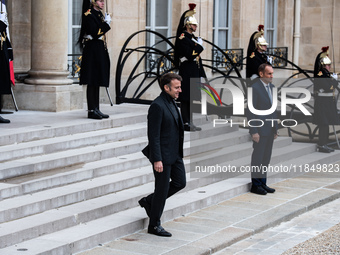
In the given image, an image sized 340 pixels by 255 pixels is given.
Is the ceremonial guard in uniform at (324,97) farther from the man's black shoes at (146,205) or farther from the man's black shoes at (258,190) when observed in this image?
the man's black shoes at (146,205)

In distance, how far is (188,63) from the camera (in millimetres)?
12398

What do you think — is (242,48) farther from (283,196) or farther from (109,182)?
(109,182)

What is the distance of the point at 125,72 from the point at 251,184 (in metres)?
5.28

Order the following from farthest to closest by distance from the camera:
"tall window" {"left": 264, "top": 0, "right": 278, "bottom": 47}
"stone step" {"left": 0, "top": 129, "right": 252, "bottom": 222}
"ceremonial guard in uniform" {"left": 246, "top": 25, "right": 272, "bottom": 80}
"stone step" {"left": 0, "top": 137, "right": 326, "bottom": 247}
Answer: "tall window" {"left": 264, "top": 0, "right": 278, "bottom": 47}
"ceremonial guard in uniform" {"left": 246, "top": 25, "right": 272, "bottom": 80}
"stone step" {"left": 0, "top": 129, "right": 252, "bottom": 222}
"stone step" {"left": 0, "top": 137, "right": 326, "bottom": 247}

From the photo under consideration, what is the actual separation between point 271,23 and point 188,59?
10282mm

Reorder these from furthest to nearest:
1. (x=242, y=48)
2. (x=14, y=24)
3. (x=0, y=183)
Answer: (x=242, y=48), (x=14, y=24), (x=0, y=183)

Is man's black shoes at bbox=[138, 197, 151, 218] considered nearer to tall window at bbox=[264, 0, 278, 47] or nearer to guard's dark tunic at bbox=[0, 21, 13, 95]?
guard's dark tunic at bbox=[0, 21, 13, 95]

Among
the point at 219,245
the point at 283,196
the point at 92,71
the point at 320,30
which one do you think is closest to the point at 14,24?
the point at 92,71

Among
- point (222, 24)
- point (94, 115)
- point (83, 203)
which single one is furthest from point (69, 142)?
point (222, 24)

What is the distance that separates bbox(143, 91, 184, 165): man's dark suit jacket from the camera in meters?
8.00

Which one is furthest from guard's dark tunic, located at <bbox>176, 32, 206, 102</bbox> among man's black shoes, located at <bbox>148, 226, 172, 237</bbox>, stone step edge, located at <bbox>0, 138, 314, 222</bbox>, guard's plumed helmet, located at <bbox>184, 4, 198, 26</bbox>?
man's black shoes, located at <bbox>148, 226, 172, 237</bbox>

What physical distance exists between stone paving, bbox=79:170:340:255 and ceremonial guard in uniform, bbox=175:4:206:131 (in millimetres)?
1886

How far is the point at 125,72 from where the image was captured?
1550 cm

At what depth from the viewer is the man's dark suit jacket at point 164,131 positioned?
26.2 feet
